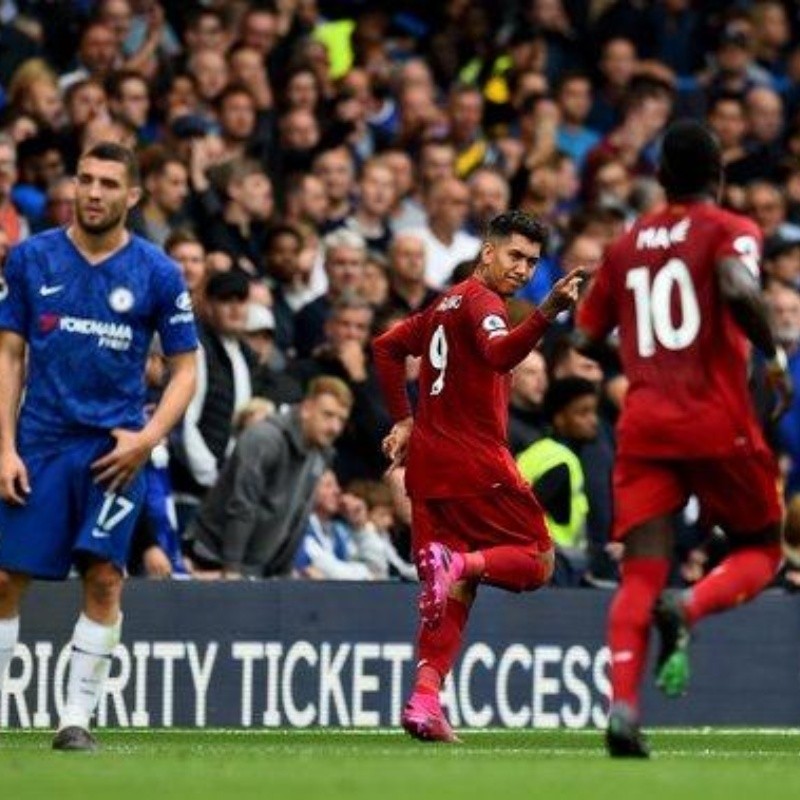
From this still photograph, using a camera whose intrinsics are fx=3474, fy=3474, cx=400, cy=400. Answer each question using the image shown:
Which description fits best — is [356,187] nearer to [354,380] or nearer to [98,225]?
[354,380]

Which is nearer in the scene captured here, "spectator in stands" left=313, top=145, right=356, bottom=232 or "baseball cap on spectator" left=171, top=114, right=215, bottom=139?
"baseball cap on spectator" left=171, top=114, right=215, bottom=139

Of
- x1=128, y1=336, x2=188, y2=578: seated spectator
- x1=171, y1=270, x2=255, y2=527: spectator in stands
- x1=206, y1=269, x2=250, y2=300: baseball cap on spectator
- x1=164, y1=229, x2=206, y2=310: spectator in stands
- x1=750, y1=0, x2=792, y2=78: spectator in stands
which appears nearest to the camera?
x1=128, y1=336, x2=188, y2=578: seated spectator

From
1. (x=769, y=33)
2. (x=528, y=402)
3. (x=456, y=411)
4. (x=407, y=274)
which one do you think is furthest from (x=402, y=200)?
(x=456, y=411)

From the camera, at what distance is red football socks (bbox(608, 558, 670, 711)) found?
12367mm

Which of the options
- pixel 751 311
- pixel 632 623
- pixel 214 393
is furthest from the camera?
pixel 214 393

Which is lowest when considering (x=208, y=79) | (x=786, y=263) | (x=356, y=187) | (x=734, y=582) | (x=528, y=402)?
(x=734, y=582)

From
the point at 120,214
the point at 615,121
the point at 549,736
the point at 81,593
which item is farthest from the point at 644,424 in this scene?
the point at 615,121

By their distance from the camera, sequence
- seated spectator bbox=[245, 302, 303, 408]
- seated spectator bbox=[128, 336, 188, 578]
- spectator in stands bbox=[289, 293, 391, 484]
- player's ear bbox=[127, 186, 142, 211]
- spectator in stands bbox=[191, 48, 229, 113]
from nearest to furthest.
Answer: player's ear bbox=[127, 186, 142, 211] < seated spectator bbox=[128, 336, 188, 578] < seated spectator bbox=[245, 302, 303, 408] < spectator in stands bbox=[289, 293, 391, 484] < spectator in stands bbox=[191, 48, 229, 113]

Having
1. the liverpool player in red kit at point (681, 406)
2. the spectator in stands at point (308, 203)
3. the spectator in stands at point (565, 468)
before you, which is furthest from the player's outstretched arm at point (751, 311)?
the spectator in stands at point (308, 203)

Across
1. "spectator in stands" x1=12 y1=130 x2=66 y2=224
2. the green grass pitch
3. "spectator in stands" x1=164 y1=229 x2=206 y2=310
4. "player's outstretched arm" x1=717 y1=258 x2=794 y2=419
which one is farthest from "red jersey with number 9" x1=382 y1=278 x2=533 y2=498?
"spectator in stands" x1=12 y1=130 x2=66 y2=224

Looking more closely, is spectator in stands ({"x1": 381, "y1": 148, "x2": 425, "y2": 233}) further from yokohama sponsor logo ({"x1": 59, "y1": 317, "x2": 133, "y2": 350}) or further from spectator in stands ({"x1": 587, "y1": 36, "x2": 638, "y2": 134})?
yokohama sponsor logo ({"x1": 59, "y1": 317, "x2": 133, "y2": 350})

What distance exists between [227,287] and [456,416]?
386 centimetres

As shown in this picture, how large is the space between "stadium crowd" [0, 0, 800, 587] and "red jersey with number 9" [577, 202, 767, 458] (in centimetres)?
428

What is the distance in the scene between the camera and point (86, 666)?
1350cm
